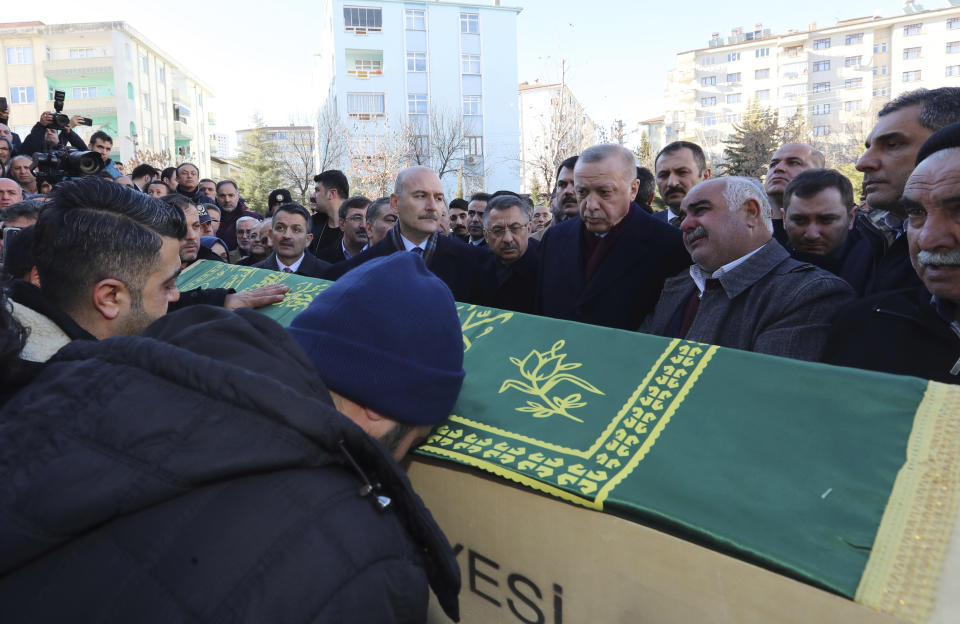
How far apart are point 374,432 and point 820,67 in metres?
73.6

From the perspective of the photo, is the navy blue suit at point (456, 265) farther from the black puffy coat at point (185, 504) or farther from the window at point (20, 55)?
the window at point (20, 55)

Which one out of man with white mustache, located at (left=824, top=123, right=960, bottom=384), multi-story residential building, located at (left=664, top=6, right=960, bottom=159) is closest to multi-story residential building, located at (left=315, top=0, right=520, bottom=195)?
multi-story residential building, located at (left=664, top=6, right=960, bottom=159)

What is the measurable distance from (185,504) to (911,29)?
245 ft

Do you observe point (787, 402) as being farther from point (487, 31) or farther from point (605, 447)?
point (487, 31)

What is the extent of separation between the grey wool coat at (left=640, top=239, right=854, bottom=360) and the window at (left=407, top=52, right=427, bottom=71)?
43.0 metres

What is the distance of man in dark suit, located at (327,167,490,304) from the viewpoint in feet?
14.7

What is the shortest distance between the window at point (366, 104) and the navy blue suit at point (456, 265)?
3805 centimetres

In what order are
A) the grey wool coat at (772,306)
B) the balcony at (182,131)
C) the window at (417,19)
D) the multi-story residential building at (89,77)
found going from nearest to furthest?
the grey wool coat at (772,306) → the window at (417,19) → the multi-story residential building at (89,77) → the balcony at (182,131)

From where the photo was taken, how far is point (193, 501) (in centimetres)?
86

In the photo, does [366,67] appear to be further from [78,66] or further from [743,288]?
[743,288]

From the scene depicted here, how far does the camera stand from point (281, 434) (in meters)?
0.89

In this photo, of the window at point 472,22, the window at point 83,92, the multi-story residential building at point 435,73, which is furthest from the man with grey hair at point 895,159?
the window at point 83,92

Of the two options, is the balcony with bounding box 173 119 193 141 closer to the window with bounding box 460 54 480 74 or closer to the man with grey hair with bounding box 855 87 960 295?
the window with bounding box 460 54 480 74

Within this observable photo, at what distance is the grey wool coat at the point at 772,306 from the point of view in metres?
2.25
